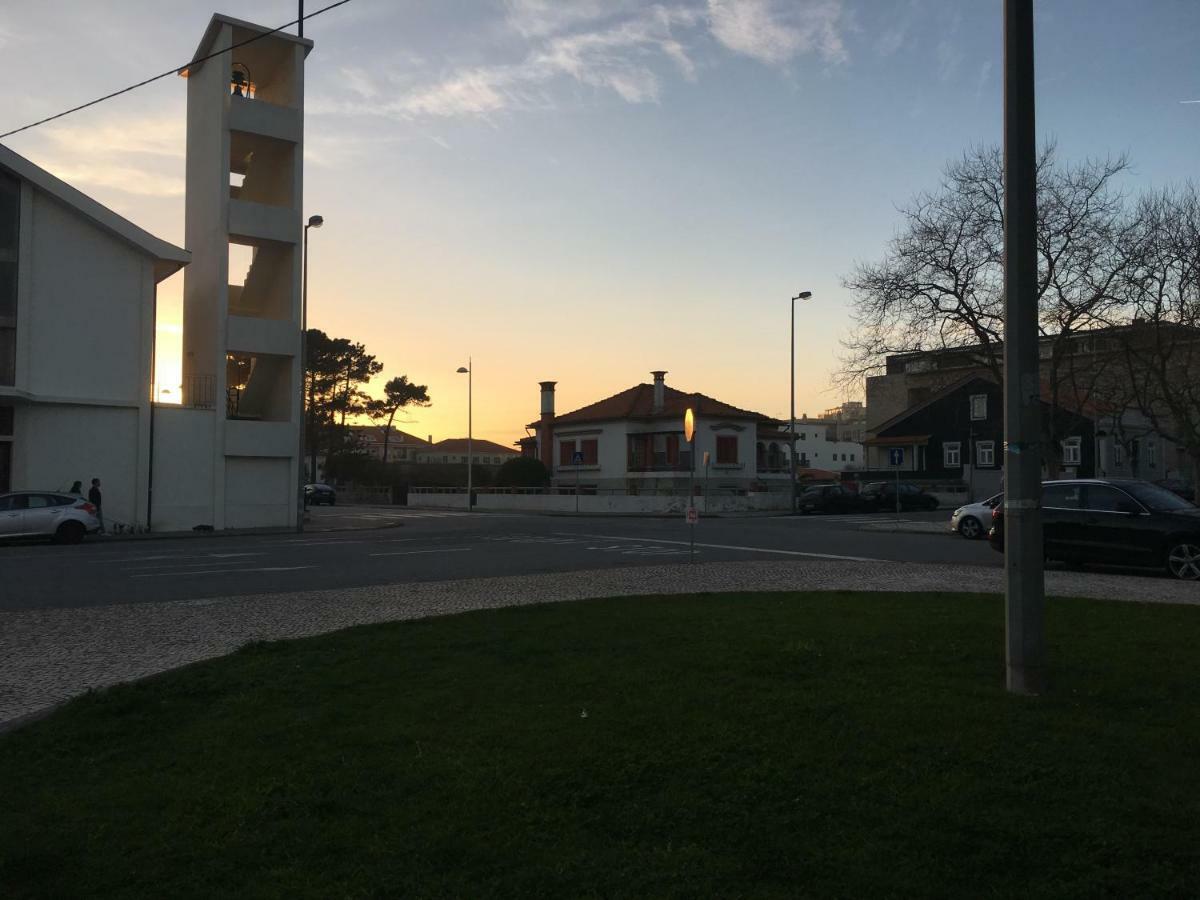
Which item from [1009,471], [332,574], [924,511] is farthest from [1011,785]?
[924,511]

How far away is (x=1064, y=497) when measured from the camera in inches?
663

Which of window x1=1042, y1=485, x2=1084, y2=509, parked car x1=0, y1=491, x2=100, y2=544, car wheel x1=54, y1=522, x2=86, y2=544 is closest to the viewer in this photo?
window x1=1042, y1=485, x2=1084, y2=509

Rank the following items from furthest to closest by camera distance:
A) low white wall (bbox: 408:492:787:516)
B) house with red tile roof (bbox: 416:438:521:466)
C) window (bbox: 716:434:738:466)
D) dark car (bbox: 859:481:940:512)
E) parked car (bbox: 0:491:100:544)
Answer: house with red tile roof (bbox: 416:438:521:466) → window (bbox: 716:434:738:466) → low white wall (bbox: 408:492:787:516) → dark car (bbox: 859:481:940:512) → parked car (bbox: 0:491:100:544)

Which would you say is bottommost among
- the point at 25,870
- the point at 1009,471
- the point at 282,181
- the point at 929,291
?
the point at 25,870

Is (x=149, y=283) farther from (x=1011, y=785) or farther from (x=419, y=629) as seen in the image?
(x=1011, y=785)

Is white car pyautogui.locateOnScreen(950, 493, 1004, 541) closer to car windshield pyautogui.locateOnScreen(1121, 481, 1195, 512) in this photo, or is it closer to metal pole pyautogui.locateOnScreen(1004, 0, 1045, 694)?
car windshield pyautogui.locateOnScreen(1121, 481, 1195, 512)

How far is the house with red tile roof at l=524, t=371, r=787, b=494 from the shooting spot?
203 ft

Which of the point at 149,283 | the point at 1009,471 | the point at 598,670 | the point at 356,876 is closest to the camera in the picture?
the point at 356,876

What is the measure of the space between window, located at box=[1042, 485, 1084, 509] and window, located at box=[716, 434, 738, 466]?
4549 centimetres

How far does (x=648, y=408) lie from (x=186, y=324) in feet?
115

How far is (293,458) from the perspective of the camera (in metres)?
33.8

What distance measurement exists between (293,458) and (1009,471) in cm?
3043

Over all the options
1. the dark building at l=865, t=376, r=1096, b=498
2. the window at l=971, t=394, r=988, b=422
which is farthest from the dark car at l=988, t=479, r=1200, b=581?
the window at l=971, t=394, r=988, b=422

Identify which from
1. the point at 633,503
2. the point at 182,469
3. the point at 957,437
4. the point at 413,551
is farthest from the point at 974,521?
the point at 957,437
